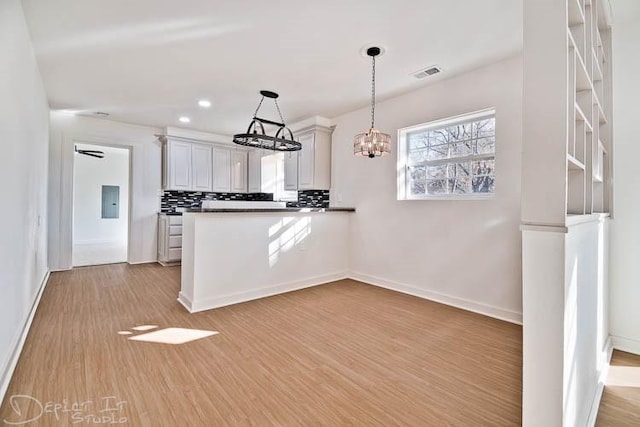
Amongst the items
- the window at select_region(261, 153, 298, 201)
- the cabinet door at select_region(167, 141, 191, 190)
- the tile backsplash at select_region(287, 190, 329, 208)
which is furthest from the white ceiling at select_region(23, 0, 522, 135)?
the window at select_region(261, 153, 298, 201)

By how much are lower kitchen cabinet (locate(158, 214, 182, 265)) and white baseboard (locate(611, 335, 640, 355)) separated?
19.5ft

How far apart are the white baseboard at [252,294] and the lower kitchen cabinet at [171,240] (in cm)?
230

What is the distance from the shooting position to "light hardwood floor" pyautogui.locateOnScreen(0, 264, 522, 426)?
5.18ft

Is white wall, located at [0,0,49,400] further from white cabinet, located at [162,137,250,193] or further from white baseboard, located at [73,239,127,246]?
white baseboard, located at [73,239,127,246]

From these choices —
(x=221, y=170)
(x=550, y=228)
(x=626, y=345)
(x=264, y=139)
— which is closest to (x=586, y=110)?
(x=550, y=228)

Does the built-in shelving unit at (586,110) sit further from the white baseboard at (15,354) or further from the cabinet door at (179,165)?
the cabinet door at (179,165)

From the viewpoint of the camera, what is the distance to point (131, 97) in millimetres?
4066

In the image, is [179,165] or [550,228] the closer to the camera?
[550,228]

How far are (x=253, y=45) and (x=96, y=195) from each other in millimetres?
8068

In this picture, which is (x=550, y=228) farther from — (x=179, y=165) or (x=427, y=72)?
(x=179, y=165)

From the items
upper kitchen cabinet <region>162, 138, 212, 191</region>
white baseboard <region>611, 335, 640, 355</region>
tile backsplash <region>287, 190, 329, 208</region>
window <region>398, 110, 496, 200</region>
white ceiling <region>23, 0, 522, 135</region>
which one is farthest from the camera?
upper kitchen cabinet <region>162, 138, 212, 191</region>

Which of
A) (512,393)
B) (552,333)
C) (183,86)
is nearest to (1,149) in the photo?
(183,86)

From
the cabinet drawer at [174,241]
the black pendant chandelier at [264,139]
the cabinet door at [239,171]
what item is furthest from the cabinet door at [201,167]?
the black pendant chandelier at [264,139]

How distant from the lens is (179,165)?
5.71m
